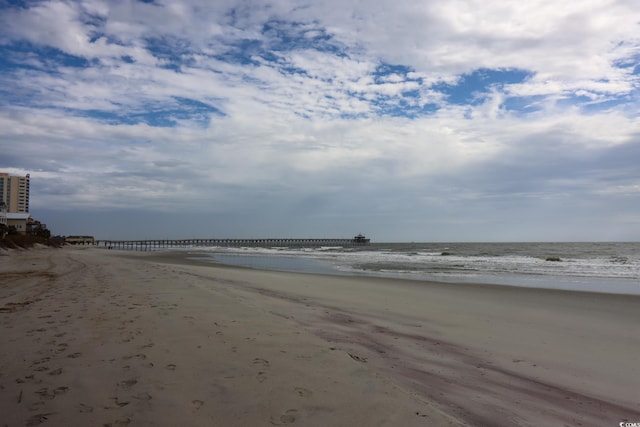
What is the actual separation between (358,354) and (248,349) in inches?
57.7

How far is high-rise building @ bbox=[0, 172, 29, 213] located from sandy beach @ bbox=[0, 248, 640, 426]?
162905 mm

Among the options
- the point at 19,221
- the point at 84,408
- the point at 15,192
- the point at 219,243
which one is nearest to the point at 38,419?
the point at 84,408

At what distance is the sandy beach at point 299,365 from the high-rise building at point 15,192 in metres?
163

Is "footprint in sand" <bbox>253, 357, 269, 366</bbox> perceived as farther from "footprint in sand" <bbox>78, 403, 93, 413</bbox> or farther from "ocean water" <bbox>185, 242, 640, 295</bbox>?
"ocean water" <bbox>185, 242, 640, 295</bbox>

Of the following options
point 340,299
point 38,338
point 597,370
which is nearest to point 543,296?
point 340,299

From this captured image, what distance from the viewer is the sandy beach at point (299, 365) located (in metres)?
3.23

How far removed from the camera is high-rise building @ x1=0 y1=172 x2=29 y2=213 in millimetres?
136375

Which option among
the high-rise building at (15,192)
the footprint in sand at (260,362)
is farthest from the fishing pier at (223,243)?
the footprint in sand at (260,362)

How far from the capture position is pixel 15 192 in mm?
139625

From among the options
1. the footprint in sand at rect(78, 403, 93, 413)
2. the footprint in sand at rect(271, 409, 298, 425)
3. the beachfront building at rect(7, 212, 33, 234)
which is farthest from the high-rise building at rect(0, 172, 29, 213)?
the footprint in sand at rect(271, 409, 298, 425)

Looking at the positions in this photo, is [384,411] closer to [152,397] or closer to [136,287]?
[152,397]

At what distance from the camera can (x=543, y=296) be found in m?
12.4

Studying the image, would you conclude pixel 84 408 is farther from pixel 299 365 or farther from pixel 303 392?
pixel 299 365

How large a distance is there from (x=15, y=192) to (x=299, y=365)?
6813 inches
